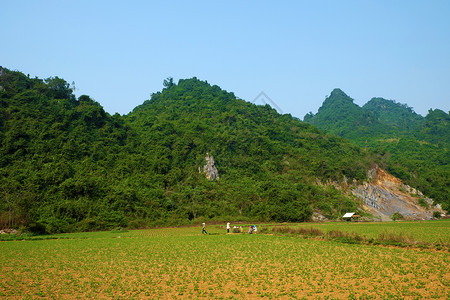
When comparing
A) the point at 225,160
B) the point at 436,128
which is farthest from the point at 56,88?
the point at 436,128

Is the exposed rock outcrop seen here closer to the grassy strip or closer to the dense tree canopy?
the dense tree canopy

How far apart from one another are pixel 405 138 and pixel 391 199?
2003 inches

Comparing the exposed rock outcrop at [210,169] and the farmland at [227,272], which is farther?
the exposed rock outcrop at [210,169]

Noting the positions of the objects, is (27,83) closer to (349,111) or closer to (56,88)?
(56,88)

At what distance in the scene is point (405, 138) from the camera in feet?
396

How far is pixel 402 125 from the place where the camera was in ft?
531

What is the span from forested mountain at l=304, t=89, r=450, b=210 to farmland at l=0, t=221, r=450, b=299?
233ft

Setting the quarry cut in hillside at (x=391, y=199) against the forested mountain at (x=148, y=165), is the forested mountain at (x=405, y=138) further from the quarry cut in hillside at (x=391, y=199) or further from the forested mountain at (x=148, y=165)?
the forested mountain at (x=148, y=165)

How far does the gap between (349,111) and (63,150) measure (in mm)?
138707

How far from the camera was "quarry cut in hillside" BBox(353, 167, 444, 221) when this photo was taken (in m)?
73.9

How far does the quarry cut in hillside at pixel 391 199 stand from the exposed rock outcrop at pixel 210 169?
31.4 metres

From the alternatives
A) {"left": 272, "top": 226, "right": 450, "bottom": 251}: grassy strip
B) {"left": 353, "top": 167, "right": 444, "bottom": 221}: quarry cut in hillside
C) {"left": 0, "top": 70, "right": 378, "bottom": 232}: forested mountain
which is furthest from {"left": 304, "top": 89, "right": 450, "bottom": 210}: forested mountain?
{"left": 272, "top": 226, "right": 450, "bottom": 251}: grassy strip

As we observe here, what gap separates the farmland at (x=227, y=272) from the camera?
14.8 m

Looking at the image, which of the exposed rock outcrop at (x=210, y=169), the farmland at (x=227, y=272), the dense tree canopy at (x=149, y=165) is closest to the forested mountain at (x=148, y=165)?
the dense tree canopy at (x=149, y=165)
